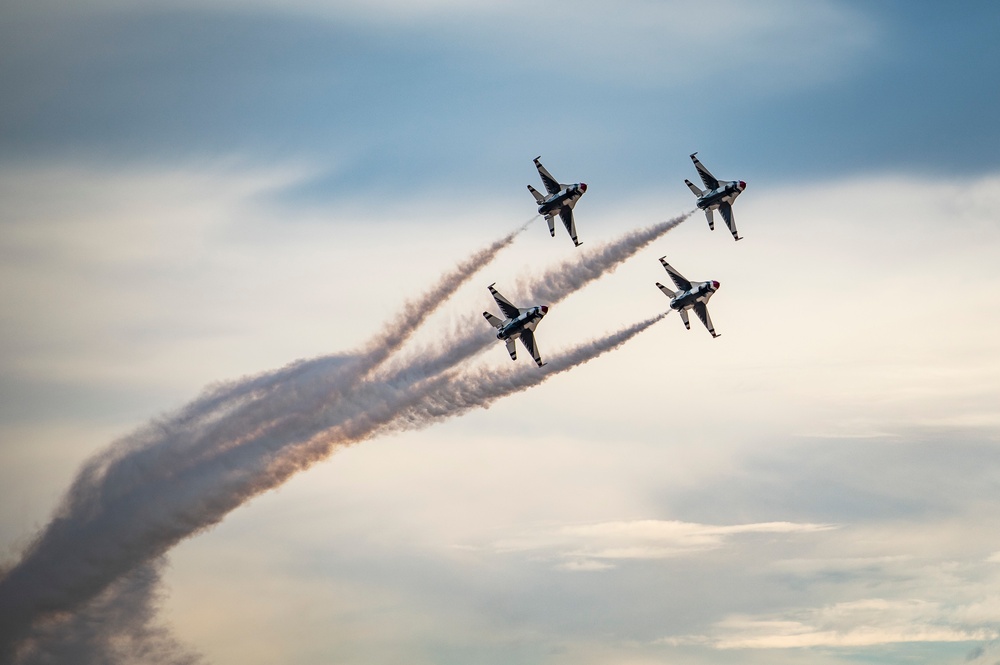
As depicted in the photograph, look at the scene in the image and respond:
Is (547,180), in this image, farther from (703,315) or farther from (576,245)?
(703,315)

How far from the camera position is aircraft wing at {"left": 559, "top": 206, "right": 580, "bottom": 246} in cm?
8331

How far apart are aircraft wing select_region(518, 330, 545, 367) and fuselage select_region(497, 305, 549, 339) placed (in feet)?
1.66

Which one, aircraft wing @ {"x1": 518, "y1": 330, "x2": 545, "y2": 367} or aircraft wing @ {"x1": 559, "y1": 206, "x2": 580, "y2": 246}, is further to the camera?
aircraft wing @ {"x1": 559, "y1": 206, "x2": 580, "y2": 246}

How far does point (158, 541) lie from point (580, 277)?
136 feet

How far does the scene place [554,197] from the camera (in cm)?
8250

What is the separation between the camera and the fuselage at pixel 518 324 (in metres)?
78.1

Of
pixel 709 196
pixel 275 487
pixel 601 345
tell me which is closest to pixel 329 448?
pixel 275 487

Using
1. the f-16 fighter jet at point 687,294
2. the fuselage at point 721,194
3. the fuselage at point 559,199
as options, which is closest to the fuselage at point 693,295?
the f-16 fighter jet at point 687,294

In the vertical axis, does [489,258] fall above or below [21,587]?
above

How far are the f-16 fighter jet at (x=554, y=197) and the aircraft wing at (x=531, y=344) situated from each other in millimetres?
9223

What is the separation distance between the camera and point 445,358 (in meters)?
81.6

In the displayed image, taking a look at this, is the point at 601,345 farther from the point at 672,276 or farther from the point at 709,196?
the point at 709,196

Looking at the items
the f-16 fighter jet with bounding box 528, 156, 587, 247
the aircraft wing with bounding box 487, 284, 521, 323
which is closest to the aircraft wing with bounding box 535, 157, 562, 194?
→ the f-16 fighter jet with bounding box 528, 156, 587, 247

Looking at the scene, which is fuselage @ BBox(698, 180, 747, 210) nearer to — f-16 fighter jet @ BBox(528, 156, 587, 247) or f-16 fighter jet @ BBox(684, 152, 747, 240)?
f-16 fighter jet @ BBox(684, 152, 747, 240)
